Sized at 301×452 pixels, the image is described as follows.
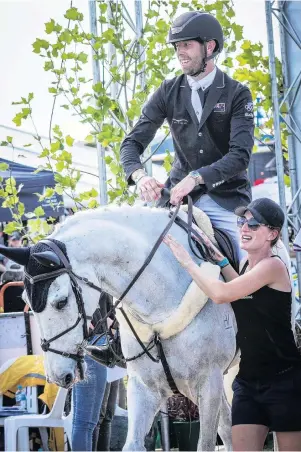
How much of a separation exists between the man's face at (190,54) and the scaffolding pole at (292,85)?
3292mm

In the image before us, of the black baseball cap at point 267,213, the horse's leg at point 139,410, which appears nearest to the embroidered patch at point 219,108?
the black baseball cap at point 267,213

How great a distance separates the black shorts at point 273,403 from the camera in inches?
200

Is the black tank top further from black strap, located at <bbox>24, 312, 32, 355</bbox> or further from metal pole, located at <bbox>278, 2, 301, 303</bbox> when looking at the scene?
metal pole, located at <bbox>278, 2, 301, 303</bbox>

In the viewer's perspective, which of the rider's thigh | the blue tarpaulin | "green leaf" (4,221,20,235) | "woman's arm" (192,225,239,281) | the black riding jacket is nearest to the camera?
"woman's arm" (192,225,239,281)

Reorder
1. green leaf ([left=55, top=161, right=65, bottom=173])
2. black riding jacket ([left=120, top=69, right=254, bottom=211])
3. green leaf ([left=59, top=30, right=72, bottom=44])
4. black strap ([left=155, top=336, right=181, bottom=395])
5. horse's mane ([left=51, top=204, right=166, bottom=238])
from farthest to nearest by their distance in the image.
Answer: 1. green leaf ([left=55, top=161, right=65, bottom=173])
2. green leaf ([left=59, top=30, right=72, bottom=44])
3. black riding jacket ([left=120, top=69, right=254, bottom=211])
4. black strap ([left=155, top=336, right=181, bottom=395])
5. horse's mane ([left=51, top=204, right=166, bottom=238])

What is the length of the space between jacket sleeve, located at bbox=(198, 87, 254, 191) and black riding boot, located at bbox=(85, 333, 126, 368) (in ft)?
3.58

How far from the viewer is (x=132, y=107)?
9031 millimetres

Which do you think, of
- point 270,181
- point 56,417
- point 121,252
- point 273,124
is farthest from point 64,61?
point 270,181

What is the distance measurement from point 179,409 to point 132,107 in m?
3.11

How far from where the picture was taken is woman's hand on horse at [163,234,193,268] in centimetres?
527

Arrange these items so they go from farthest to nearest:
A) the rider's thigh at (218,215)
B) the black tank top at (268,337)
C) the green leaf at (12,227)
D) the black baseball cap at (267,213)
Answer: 1. the green leaf at (12,227)
2. the rider's thigh at (218,215)
3. the black baseball cap at (267,213)
4. the black tank top at (268,337)

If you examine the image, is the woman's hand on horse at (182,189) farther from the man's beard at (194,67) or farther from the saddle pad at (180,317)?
the man's beard at (194,67)

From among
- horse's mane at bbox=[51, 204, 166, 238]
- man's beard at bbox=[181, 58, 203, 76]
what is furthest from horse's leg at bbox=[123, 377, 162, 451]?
man's beard at bbox=[181, 58, 203, 76]

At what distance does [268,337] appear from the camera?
5215 mm
